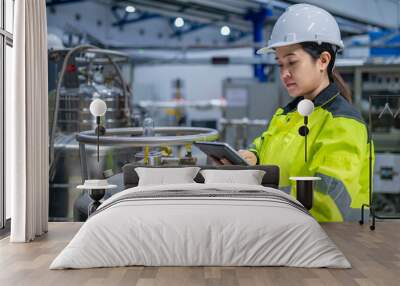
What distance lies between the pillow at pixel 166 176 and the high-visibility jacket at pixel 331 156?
3.26 feet

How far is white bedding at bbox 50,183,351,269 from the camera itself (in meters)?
4.02

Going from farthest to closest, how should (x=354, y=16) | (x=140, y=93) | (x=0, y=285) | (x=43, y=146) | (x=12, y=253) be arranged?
(x=140, y=93)
(x=354, y=16)
(x=43, y=146)
(x=12, y=253)
(x=0, y=285)

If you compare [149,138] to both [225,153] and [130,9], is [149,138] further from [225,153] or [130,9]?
[130,9]

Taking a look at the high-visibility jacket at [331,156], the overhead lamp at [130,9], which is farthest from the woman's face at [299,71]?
the overhead lamp at [130,9]

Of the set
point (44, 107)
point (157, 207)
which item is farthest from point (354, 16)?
point (157, 207)

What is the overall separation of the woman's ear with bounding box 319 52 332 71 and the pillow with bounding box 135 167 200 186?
5.35 feet

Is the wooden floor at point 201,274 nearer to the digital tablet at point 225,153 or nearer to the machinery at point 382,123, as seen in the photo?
the digital tablet at point 225,153

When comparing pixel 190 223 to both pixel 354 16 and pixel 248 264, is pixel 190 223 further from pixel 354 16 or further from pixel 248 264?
pixel 354 16

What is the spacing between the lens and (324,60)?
6.30 meters

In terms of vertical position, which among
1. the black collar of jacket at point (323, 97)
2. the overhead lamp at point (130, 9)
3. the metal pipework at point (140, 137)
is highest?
the overhead lamp at point (130, 9)

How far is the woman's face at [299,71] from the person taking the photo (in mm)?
6230

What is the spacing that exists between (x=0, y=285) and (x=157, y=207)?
1.06 meters

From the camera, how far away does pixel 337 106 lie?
6137mm

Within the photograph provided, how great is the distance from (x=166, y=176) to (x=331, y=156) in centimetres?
153
